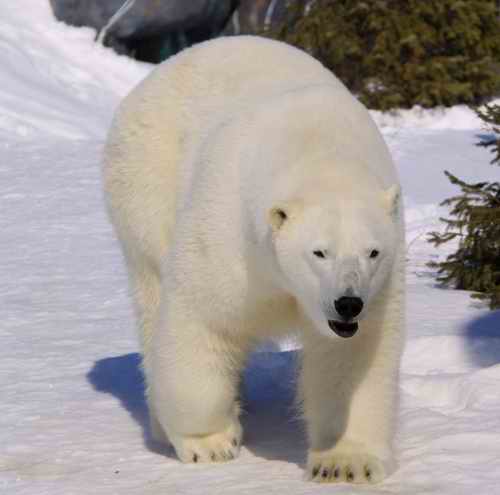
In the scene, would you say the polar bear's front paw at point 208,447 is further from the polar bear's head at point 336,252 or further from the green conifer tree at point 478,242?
the green conifer tree at point 478,242

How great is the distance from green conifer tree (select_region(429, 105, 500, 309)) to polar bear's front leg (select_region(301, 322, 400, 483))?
2.03m

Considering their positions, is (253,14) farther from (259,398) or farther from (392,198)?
(392,198)

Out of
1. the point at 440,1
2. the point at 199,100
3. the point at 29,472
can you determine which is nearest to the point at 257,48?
the point at 199,100

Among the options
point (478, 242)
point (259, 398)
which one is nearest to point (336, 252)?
point (259, 398)

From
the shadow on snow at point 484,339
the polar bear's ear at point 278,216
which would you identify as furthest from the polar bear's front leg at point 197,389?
the shadow on snow at point 484,339

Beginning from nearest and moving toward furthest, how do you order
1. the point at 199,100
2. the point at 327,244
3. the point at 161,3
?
the point at 327,244
the point at 199,100
the point at 161,3

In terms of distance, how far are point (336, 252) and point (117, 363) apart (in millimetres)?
2201

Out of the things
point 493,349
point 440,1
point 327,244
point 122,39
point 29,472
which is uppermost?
point 327,244

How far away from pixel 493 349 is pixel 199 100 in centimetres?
176

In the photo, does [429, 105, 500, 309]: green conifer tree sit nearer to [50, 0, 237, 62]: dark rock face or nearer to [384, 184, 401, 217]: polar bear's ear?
[384, 184, 401, 217]: polar bear's ear

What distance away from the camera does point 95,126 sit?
437 inches

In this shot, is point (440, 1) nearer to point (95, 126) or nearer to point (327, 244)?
point (95, 126)

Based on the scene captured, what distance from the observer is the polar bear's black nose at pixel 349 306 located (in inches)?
126

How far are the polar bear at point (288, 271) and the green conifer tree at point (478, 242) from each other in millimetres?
1948
